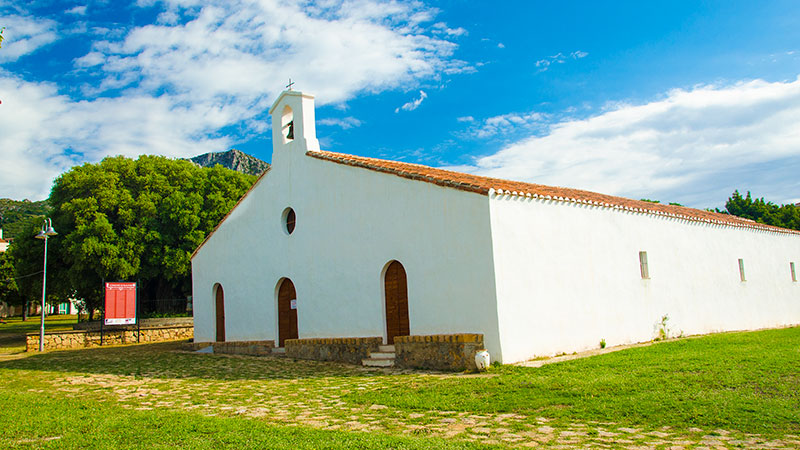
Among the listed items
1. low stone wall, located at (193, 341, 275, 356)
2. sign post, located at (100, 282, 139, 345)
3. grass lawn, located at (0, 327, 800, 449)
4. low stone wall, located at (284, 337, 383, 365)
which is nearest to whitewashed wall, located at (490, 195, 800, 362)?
grass lawn, located at (0, 327, 800, 449)

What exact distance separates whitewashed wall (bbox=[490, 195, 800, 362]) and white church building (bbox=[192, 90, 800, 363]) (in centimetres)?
4

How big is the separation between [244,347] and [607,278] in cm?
1063

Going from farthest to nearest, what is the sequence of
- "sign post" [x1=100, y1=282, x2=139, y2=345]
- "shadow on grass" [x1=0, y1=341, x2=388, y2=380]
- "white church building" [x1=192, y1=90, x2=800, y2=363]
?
"sign post" [x1=100, y1=282, x2=139, y2=345]
"shadow on grass" [x1=0, y1=341, x2=388, y2=380]
"white church building" [x1=192, y1=90, x2=800, y2=363]

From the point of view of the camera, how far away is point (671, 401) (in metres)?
6.30

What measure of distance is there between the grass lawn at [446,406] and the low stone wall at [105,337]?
12.1m

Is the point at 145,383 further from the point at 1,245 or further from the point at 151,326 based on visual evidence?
the point at 1,245

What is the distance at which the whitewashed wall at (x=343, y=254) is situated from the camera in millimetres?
10703

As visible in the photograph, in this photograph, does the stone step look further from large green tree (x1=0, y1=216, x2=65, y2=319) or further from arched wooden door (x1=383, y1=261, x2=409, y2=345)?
large green tree (x1=0, y1=216, x2=65, y2=319)

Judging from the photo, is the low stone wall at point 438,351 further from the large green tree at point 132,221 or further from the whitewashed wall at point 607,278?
the large green tree at point 132,221

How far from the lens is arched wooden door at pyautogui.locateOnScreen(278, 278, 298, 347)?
15859mm

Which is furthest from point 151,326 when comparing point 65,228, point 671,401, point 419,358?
point 671,401

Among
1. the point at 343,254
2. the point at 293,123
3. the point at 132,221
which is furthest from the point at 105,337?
the point at 343,254

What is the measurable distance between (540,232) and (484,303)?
203 cm

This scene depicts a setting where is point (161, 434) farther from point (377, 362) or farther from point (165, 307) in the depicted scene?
point (165, 307)
